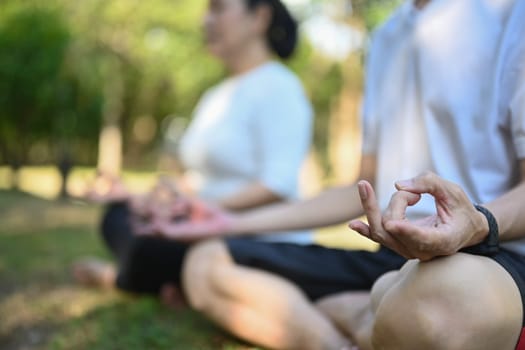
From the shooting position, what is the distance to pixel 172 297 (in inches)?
106

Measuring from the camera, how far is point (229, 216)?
85.7 inches

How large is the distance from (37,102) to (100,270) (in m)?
7.12

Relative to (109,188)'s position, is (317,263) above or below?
above

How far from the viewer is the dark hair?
293cm

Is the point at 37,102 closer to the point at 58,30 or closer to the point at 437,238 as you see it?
the point at 58,30

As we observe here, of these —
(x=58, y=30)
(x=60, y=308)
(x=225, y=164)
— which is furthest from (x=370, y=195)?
(x=58, y=30)

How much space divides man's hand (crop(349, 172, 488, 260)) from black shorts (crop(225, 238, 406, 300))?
0.80 meters

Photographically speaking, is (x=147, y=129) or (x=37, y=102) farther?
(x=147, y=129)

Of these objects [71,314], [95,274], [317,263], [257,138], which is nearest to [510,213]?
[317,263]

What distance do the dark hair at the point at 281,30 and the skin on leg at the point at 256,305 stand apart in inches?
47.5

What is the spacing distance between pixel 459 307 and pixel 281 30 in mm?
2095

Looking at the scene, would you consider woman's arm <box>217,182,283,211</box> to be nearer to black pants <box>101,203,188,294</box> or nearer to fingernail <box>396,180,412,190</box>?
black pants <box>101,203,188,294</box>

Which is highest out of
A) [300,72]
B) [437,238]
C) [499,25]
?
[499,25]

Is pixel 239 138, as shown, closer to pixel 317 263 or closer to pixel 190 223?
pixel 190 223
